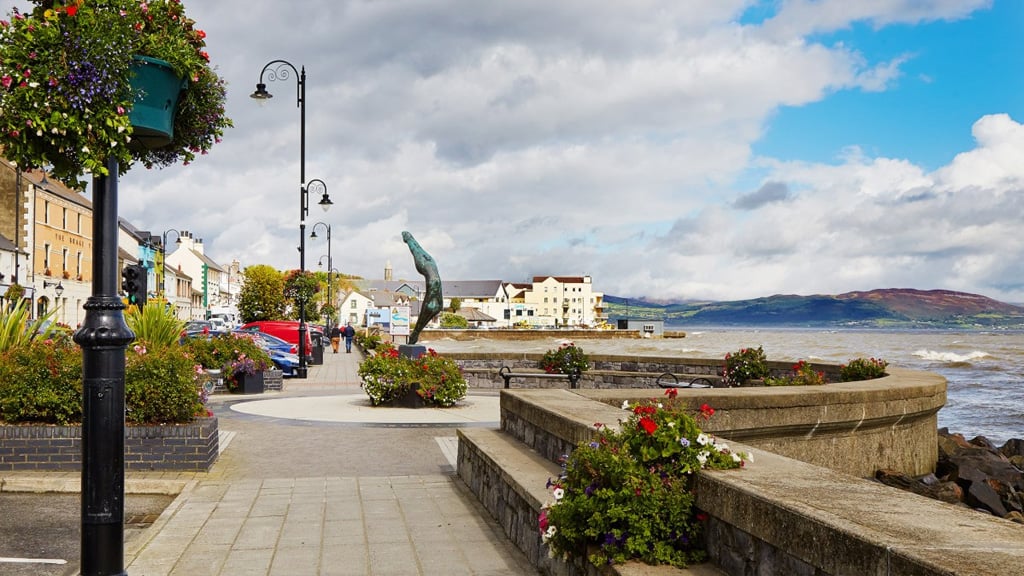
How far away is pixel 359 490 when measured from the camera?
8766mm

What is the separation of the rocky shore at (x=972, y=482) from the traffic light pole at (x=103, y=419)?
8.15m

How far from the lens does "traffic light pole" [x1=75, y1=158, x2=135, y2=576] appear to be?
4.09m

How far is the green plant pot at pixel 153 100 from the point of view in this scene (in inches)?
173

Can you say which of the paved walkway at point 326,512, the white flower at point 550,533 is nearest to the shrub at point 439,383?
the paved walkway at point 326,512

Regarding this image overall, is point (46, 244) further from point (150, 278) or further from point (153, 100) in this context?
point (153, 100)

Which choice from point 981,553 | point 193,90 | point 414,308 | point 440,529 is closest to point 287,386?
point 440,529

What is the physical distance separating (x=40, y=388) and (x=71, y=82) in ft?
20.6

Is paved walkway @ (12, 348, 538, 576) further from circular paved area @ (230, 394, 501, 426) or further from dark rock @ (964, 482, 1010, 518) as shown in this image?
dark rock @ (964, 482, 1010, 518)

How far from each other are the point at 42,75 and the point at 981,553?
14.5 feet

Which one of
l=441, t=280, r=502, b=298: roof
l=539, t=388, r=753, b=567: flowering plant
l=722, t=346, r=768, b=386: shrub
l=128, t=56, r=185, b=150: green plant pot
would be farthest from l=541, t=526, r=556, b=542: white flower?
l=441, t=280, r=502, b=298: roof

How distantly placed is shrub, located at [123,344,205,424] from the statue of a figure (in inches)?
411

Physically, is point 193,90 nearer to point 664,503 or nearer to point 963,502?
point 664,503

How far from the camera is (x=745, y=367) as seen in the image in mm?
15375

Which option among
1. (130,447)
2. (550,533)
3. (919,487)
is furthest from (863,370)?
(130,447)
